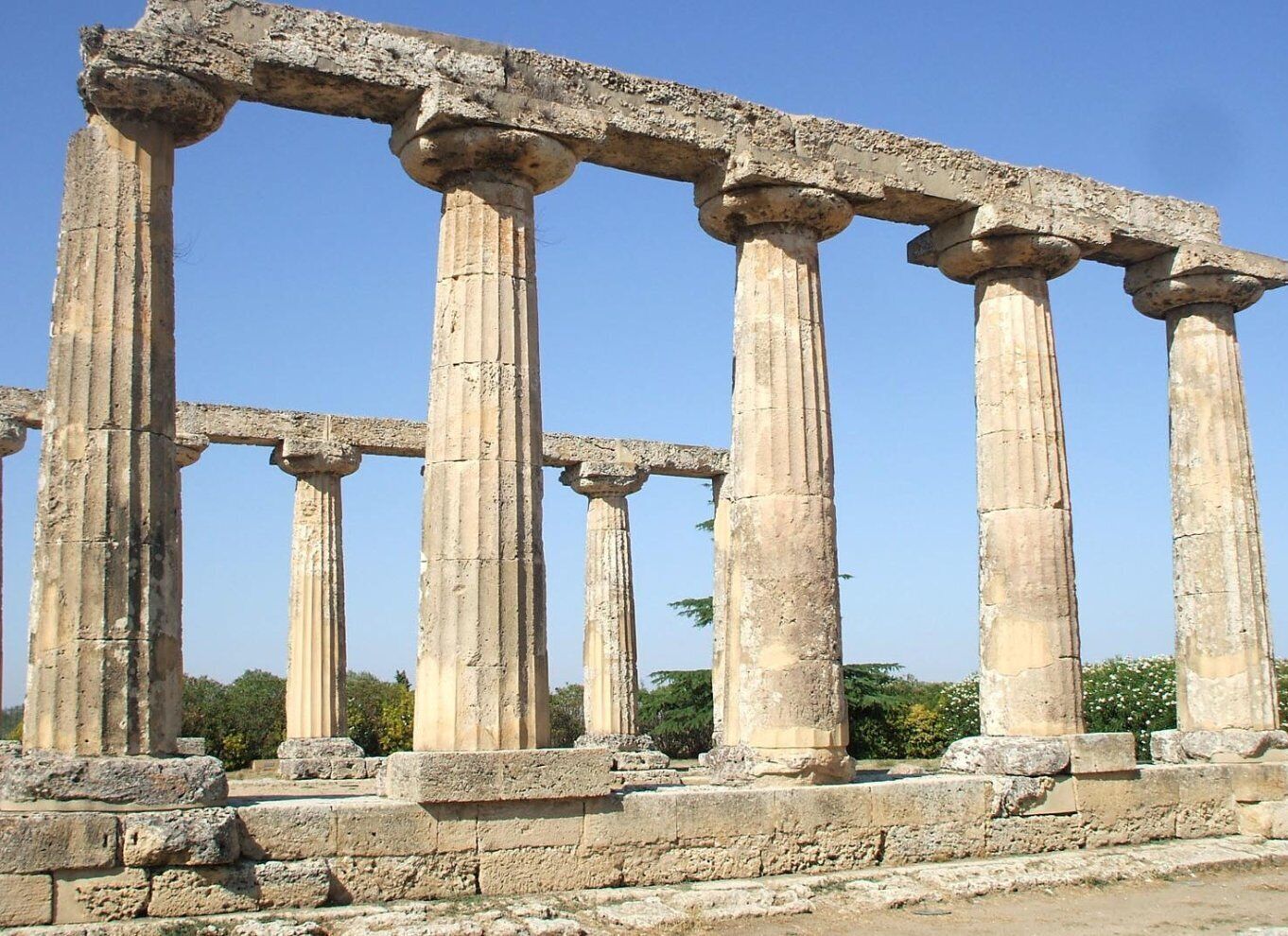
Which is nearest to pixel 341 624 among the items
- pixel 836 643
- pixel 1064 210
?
pixel 836 643

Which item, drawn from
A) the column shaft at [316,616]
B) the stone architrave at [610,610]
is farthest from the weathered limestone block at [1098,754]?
the column shaft at [316,616]

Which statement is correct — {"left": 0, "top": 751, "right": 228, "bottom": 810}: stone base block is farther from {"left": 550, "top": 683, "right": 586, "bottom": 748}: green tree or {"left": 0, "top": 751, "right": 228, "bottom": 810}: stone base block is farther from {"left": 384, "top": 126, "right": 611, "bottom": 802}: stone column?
{"left": 550, "top": 683, "right": 586, "bottom": 748}: green tree

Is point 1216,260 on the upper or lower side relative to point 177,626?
upper

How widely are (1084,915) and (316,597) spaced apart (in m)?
15.6

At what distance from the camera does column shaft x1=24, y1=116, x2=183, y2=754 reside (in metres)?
11.5

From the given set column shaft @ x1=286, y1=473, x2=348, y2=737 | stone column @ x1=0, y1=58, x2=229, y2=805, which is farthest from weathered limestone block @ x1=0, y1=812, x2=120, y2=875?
column shaft @ x1=286, y1=473, x2=348, y2=737

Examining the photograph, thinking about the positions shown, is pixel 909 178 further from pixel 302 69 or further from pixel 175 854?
pixel 175 854

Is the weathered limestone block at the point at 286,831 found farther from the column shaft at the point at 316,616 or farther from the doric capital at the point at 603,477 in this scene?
the doric capital at the point at 603,477

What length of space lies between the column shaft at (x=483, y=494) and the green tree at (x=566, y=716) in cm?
2576

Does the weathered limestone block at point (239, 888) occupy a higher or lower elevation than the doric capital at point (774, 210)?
lower

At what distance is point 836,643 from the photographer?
15023mm

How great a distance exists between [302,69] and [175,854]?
7.07m

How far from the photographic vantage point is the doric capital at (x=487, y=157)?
1348 cm

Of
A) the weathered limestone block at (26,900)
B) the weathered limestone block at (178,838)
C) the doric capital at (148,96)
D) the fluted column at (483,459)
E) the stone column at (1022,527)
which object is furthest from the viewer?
the stone column at (1022,527)
